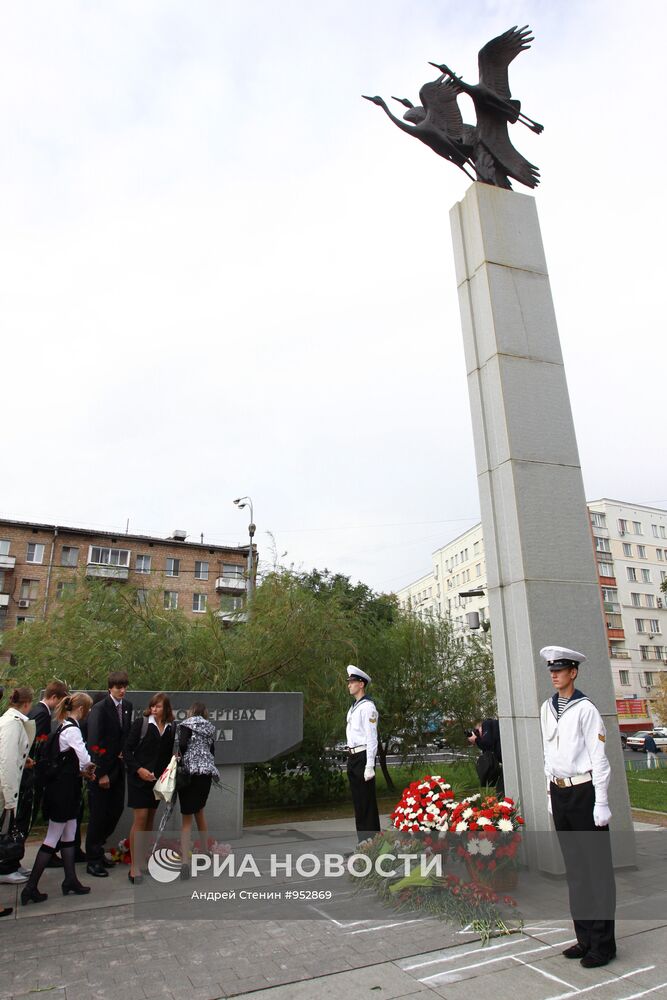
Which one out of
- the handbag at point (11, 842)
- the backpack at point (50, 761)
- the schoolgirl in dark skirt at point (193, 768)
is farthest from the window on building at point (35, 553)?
the handbag at point (11, 842)

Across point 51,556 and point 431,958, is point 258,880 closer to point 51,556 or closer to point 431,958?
point 431,958

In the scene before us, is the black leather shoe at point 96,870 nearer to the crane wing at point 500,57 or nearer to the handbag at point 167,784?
the handbag at point 167,784

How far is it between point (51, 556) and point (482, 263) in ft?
125

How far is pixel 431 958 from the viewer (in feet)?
12.3

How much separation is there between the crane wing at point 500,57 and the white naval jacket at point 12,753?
872 cm

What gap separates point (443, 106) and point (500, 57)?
1.09 metres

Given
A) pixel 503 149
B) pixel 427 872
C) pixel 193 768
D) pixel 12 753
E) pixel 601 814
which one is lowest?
pixel 427 872

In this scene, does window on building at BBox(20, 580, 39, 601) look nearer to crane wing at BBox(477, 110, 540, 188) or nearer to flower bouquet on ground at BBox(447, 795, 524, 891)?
crane wing at BBox(477, 110, 540, 188)

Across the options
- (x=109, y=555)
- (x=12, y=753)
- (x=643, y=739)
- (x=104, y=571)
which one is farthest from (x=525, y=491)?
(x=109, y=555)

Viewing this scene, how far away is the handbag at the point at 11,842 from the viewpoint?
14.9 ft

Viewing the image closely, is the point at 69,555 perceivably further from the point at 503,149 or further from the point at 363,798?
the point at 363,798

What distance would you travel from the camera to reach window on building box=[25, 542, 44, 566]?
1564 inches

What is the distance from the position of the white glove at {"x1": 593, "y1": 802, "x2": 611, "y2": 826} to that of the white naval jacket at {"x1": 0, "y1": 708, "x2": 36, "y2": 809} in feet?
12.4

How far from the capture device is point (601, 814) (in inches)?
147
